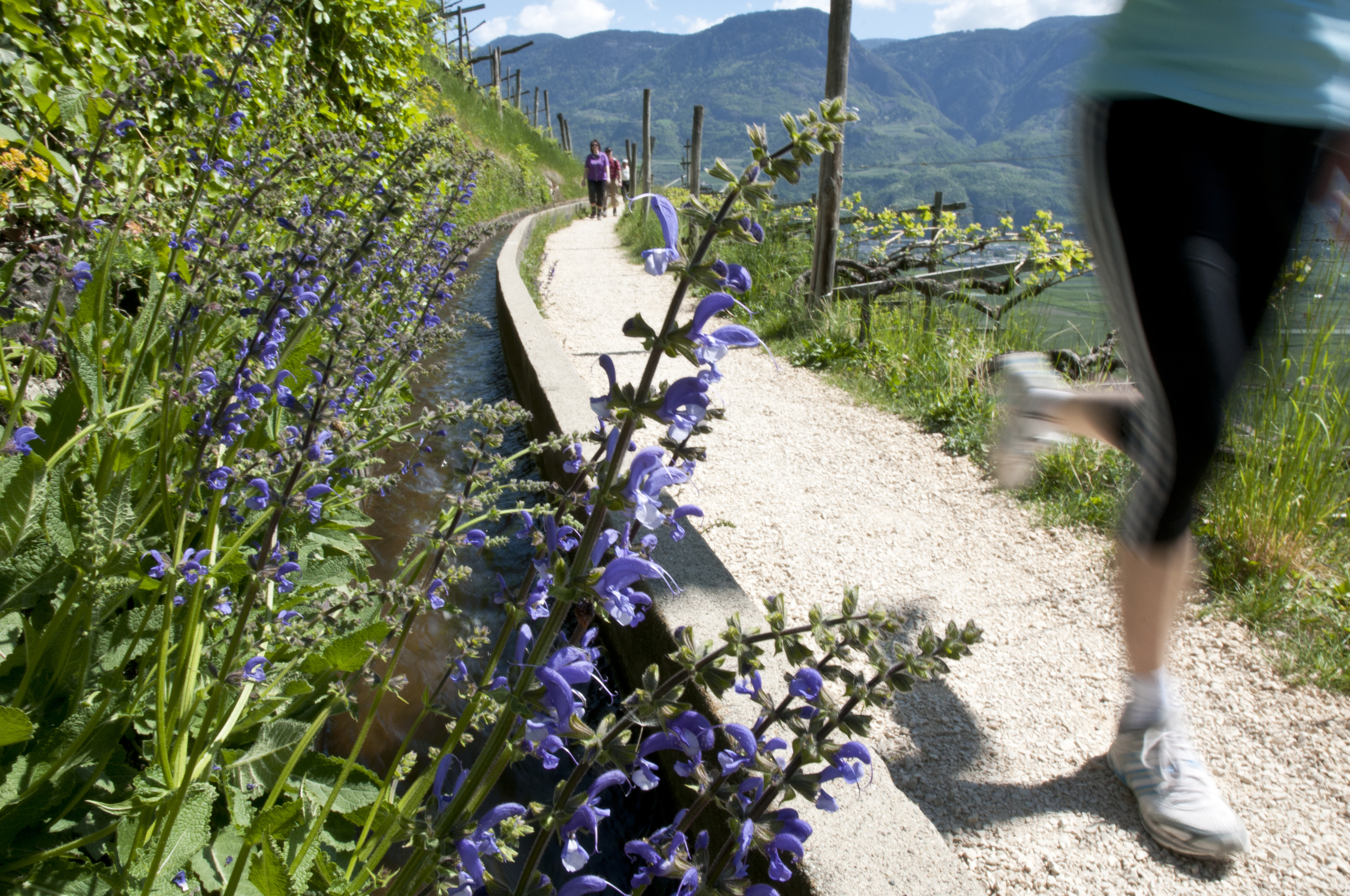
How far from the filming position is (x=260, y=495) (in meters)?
1.52

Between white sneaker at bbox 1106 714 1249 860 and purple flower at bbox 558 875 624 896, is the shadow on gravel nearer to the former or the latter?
white sneaker at bbox 1106 714 1249 860

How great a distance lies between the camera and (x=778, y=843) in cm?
107

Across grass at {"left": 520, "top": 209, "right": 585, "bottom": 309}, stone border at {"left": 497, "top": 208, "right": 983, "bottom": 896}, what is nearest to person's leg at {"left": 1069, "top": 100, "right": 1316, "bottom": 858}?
stone border at {"left": 497, "top": 208, "right": 983, "bottom": 896}

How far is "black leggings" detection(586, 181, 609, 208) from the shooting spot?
2220 cm

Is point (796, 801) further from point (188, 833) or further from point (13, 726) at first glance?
point (13, 726)

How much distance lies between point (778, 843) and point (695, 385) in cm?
67

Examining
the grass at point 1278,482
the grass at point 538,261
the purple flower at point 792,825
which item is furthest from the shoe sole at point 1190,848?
the grass at point 538,261

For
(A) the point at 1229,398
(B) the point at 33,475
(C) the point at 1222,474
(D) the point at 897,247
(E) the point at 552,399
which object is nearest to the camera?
(B) the point at 33,475

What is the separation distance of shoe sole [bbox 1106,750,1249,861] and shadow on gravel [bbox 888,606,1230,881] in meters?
0.01

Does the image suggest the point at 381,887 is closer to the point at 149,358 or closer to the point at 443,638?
the point at 443,638

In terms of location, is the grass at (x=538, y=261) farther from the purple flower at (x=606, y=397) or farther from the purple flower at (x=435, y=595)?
the purple flower at (x=606, y=397)

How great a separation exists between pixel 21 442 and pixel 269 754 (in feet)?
2.57

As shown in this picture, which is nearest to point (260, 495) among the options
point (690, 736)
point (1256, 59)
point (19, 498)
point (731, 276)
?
point (19, 498)

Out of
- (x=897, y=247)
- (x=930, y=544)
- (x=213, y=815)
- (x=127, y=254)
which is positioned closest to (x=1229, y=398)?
(x=930, y=544)
